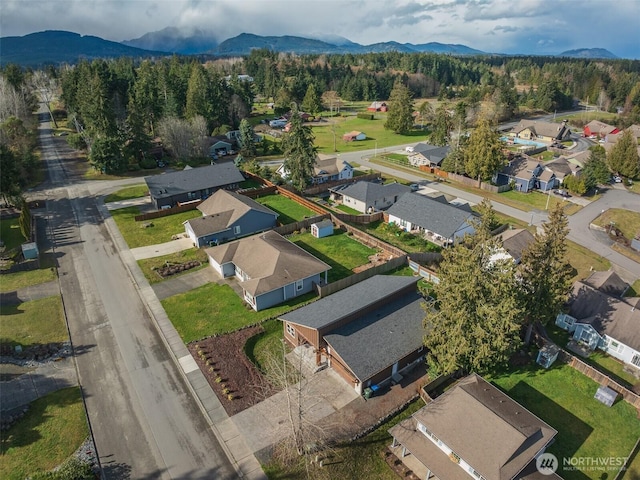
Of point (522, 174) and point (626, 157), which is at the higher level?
point (626, 157)

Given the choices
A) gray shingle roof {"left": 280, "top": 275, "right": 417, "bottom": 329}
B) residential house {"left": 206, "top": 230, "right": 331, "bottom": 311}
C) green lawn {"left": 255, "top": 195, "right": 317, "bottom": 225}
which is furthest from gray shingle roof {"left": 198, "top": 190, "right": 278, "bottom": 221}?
gray shingle roof {"left": 280, "top": 275, "right": 417, "bottom": 329}

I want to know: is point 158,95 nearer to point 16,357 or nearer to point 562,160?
point 16,357

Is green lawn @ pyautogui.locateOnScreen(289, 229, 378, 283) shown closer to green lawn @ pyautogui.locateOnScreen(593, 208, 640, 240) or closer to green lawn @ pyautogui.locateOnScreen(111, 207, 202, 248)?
green lawn @ pyautogui.locateOnScreen(111, 207, 202, 248)

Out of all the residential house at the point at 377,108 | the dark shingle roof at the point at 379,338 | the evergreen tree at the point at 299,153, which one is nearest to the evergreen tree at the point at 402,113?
the residential house at the point at 377,108

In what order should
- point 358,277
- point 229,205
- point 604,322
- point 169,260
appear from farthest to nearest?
point 229,205
point 169,260
point 358,277
point 604,322

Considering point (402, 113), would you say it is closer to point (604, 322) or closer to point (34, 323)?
point (604, 322)

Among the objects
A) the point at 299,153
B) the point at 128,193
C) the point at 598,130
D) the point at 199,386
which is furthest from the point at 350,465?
the point at 598,130

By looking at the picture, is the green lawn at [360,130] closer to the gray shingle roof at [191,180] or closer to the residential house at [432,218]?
the gray shingle roof at [191,180]
